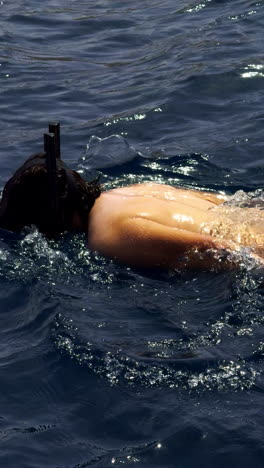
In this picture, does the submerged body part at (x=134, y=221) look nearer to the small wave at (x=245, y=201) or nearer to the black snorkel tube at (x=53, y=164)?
the black snorkel tube at (x=53, y=164)

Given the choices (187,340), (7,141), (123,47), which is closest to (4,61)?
(123,47)

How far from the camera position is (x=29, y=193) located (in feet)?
17.6

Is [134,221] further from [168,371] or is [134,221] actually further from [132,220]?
[168,371]

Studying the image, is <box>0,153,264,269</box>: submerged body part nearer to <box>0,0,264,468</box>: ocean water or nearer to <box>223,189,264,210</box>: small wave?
<box>0,0,264,468</box>: ocean water

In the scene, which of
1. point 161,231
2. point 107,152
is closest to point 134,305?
point 161,231

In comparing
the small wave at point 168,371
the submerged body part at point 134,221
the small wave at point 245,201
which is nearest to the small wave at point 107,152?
the small wave at point 245,201

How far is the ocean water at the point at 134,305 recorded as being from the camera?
13.3ft

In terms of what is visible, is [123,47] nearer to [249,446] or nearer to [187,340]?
[187,340]

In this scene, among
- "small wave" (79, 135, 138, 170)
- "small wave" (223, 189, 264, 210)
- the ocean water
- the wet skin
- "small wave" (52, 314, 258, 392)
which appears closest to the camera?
the ocean water

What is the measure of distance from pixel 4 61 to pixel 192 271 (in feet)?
17.1

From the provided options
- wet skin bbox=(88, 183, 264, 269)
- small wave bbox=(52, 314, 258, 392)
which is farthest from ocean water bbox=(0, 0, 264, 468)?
wet skin bbox=(88, 183, 264, 269)

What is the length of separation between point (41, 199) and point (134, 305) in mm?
832

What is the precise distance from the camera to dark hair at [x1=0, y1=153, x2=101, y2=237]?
5355 mm

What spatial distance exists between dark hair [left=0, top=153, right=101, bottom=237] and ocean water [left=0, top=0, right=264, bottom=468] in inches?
4.0
